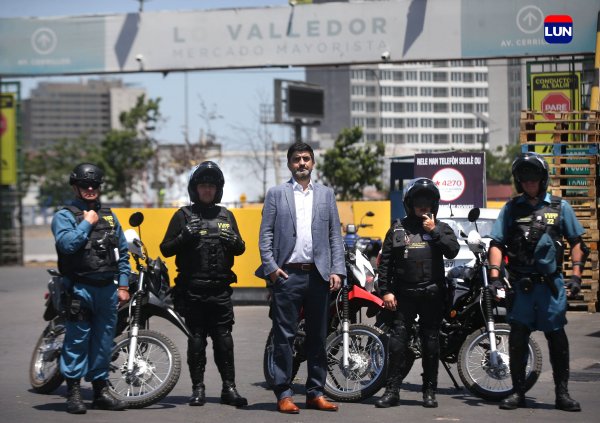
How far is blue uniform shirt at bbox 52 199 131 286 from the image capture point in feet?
27.2

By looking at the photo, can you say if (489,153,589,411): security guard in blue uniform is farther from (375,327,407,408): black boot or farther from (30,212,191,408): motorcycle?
(30,212,191,408): motorcycle

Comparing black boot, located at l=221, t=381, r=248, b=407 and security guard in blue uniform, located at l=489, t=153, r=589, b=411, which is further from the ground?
security guard in blue uniform, located at l=489, t=153, r=589, b=411

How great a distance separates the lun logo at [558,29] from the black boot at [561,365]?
641 inches

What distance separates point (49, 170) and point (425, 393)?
96.5 meters

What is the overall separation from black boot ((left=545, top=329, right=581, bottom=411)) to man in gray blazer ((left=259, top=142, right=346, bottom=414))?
5.40 feet

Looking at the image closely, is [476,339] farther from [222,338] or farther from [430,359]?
[222,338]

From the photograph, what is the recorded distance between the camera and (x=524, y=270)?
8.29 m

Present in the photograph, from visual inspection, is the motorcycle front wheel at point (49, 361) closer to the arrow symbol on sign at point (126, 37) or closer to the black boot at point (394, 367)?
the black boot at point (394, 367)

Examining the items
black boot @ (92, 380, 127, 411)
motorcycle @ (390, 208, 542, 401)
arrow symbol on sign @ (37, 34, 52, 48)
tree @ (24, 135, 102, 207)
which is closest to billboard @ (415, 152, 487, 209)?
motorcycle @ (390, 208, 542, 401)

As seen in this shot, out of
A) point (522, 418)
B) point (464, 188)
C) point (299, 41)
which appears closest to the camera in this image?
point (522, 418)

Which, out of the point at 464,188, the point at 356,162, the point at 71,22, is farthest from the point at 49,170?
the point at 464,188

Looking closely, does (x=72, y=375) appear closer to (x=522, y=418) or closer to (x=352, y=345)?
(x=352, y=345)

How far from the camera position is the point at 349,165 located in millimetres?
67812

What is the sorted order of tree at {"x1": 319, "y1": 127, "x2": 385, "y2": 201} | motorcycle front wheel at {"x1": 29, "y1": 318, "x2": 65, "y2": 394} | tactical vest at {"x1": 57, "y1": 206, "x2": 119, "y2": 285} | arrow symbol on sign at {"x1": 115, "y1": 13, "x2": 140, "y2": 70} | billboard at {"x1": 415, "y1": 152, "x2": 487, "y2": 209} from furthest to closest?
tree at {"x1": 319, "y1": 127, "x2": 385, "y2": 201}
arrow symbol on sign at {"x1": 115, "y1": 13, "x2": 140, "y2": 70}
billboard at {"x1": 415, "y1": 152, "x2": 487, "y2": 209}
motorcycle front wheel at {"x1": 29, "y1": 318, "x2": 65, "y2": 394}
tactical vest at {"x1": 57, "y1": 206, "x2": 119, "y2": 285}
